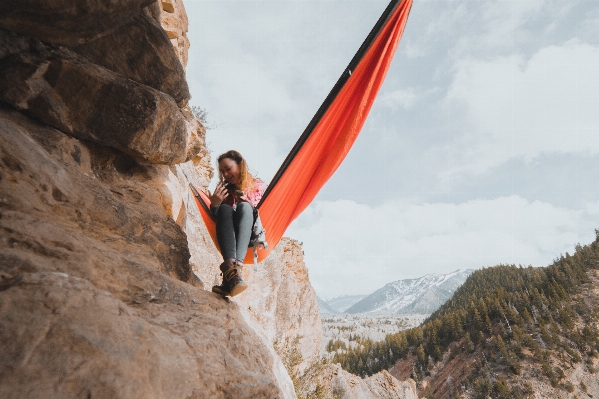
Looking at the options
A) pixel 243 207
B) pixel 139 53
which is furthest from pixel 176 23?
pixel 243 207

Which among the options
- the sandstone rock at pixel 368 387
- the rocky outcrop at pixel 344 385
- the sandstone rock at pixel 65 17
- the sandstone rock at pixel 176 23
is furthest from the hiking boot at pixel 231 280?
the sandstone rock at pixel 368 387

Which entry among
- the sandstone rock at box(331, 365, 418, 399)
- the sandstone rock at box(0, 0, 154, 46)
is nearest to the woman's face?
the sandstone rock at box(0, 0, 154, 46)

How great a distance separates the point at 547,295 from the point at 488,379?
2470cm

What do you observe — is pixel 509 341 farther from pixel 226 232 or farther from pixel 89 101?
pixel 89 101

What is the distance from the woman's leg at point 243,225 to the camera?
93.3 inches

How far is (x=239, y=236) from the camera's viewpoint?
7.86 ft

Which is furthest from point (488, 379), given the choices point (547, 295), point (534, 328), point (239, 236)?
point (239, 236)

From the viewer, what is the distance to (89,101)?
7.85 ft

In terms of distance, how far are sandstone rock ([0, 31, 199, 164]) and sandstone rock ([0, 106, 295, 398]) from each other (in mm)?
143

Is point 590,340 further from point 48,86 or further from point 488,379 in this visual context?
point 48,86

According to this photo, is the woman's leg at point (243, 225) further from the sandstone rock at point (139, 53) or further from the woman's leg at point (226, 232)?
the sandstone rock at point (139, 53)

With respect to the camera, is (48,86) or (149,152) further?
(149,152)

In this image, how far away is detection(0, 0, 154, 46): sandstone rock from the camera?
72.4 inches

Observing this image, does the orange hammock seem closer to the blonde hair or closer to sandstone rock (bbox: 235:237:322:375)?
the blonde hair
